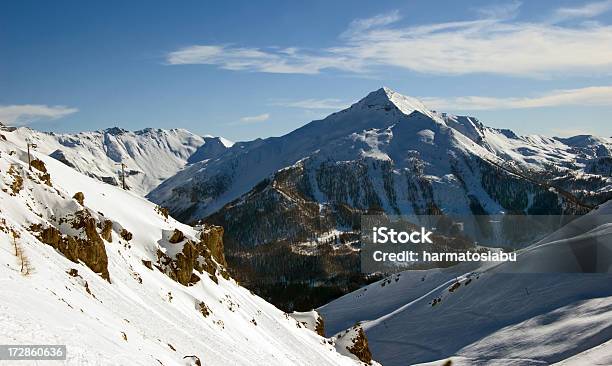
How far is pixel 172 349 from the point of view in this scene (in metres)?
28.1

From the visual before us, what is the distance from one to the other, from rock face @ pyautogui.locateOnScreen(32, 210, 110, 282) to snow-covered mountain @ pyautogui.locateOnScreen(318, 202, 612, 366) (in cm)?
3372

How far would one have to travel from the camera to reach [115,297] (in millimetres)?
31375

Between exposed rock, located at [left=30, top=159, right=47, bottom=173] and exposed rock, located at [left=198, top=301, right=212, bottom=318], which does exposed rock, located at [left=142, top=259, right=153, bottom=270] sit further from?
exposed rock, located at [left=30, top=159, right=47, bottom=173]

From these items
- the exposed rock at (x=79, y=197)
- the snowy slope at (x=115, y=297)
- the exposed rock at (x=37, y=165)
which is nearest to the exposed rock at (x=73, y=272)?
the snowy slope at (x=115, y=297)

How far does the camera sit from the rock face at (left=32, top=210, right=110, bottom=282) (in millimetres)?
33531

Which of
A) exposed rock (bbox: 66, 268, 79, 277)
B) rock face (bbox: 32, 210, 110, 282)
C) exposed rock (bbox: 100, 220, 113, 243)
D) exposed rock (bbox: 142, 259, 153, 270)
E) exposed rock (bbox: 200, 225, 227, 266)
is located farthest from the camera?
exposed rock (bbox: 200, 225, 227, 266)

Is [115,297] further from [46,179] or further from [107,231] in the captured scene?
[46,179]

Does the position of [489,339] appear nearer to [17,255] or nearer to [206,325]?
[206,325]

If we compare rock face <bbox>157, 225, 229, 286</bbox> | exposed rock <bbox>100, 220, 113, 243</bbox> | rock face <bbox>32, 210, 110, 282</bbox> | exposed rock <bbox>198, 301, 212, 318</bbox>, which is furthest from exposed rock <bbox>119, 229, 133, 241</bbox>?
exposed rock <bbox>198, 301, 212, 318</bbox>

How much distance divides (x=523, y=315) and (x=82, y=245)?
4689 cm

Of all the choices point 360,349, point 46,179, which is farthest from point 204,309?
point 360,349

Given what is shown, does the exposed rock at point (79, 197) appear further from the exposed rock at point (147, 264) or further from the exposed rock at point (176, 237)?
the exposed rock at point (176, 237)

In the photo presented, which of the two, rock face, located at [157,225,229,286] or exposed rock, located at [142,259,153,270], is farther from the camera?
rock face, located at [157,225,229,286]

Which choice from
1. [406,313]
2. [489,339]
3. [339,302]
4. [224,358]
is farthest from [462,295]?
[224,358]
